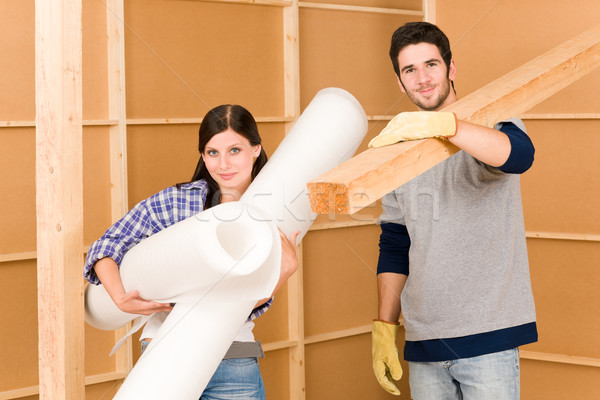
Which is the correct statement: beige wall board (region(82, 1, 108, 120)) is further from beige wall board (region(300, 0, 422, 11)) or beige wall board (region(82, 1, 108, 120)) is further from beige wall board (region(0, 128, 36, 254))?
beige wall board (region(300, 0, 422, 11))

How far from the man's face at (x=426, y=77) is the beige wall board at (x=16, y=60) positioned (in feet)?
5.13

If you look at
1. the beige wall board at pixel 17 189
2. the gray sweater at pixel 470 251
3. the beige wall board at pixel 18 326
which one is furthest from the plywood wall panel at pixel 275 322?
the gray sweater at pixel 470 251

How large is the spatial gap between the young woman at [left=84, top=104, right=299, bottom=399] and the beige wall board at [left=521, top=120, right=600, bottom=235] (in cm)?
204

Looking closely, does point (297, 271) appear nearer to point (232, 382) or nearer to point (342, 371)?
point (342, 371)

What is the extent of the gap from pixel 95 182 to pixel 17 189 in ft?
1.05

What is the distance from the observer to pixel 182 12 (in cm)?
313

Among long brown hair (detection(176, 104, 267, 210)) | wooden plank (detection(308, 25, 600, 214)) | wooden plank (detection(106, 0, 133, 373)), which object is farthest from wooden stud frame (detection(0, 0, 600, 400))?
wooden plank (detection(308, 25, 600, 214))

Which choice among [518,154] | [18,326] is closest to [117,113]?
[18,326]

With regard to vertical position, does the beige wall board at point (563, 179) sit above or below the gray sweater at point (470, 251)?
above

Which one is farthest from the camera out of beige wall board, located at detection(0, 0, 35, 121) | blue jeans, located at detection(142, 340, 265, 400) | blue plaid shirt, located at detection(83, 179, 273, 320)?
beige wall board, located at detection(0, 0, 35, 121)

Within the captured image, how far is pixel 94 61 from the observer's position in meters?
2.92

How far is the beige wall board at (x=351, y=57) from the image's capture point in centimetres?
356

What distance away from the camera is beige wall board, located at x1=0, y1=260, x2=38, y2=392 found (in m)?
2.78

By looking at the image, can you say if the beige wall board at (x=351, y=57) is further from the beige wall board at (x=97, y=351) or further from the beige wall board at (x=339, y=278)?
the beige wall board at (x=97, y=351)
